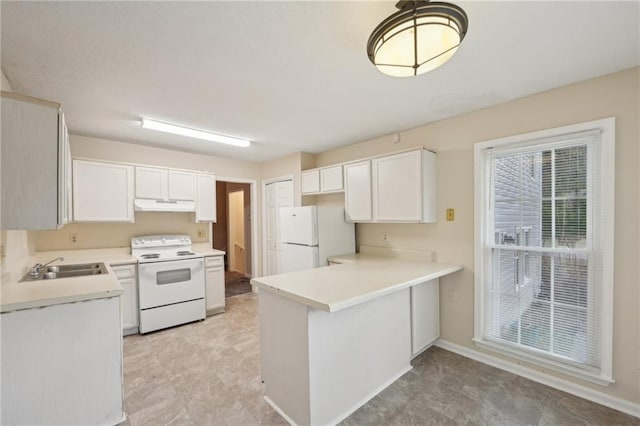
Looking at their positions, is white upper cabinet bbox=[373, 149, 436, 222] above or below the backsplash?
above

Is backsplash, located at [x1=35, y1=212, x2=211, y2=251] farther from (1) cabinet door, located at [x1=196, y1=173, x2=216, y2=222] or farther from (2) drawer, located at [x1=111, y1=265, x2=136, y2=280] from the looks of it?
(2) drawer, located at [x1=111, y1=265, x2=136, y2=280]

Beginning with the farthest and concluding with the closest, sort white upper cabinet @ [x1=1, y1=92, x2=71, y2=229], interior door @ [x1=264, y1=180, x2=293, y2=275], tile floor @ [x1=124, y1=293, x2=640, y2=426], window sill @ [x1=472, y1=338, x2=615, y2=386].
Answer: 1. interior door @ [x1=264, y1=180, x2=293, y2=275]
2. window sill @ [x1=472, y1=338, x2=615, y2=386]
3. tile floor @ [x1=124, y1=293, x2=640, y2=426]
4. white upper cabinet @ [x1=1, y1=92, x2=71, y2=229]

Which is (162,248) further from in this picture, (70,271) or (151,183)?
(70,271)

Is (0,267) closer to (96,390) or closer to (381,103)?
(96,390)

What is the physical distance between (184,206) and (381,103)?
3091mm

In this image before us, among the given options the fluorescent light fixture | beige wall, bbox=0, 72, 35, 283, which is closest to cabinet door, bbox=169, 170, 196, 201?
the fluorescent light fixture

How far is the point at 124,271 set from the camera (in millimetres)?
3191

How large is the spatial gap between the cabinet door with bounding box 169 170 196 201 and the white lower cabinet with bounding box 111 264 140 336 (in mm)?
1111

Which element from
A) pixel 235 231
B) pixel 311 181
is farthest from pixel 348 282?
pixel 235 231

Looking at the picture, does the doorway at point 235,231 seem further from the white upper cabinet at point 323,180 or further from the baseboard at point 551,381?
the baseboard at point 551,381

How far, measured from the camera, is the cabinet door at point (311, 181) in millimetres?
4000

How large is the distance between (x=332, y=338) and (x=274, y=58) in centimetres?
194

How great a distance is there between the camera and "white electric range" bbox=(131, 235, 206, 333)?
3.27 meters

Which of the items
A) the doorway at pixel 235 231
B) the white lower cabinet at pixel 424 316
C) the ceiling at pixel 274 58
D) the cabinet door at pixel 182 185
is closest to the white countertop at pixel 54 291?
the ceiling at pixel 274 58
